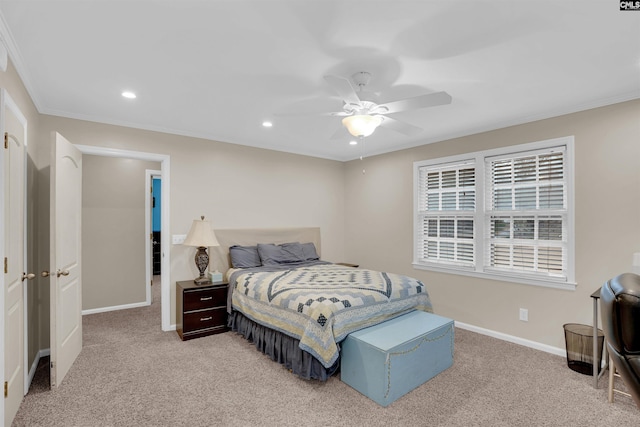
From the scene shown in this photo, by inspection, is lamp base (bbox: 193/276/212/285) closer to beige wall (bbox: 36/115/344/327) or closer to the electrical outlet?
beige wall (bbox: 36/115/344/327)

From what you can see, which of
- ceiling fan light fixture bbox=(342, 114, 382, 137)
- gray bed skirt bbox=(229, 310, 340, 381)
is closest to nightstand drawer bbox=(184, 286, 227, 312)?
gray bed skirt bbox=(229, 310, 340, 381)

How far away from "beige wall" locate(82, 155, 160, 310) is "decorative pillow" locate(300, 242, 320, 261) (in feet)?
8.39

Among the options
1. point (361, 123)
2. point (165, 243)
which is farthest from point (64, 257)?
point (361, 123)

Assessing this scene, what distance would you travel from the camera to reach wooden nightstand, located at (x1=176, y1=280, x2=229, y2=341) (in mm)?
3650

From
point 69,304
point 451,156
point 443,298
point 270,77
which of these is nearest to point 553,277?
point 443,298

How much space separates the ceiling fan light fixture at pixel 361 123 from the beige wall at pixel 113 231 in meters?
3.91

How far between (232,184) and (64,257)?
7.08 ft

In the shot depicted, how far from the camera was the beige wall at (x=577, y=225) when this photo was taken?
294cm

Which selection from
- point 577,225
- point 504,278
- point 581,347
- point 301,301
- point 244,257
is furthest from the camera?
point 244,257

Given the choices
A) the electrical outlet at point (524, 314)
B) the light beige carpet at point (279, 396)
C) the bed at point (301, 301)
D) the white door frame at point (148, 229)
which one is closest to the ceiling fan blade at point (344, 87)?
the bed at point (301, 301)

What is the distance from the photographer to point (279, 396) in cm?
251

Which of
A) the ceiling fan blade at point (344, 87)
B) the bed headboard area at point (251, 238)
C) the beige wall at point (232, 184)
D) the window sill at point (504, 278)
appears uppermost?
Answer: the ceiling fan blade at point (344, 87)

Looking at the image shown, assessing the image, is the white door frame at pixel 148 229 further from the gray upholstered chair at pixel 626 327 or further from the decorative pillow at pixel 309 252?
the gray upholstered chair at pixel 626 327

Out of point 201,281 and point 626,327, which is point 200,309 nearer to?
point 201,281
